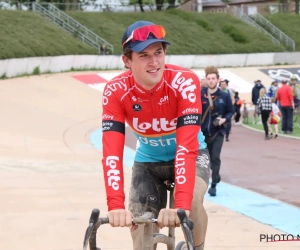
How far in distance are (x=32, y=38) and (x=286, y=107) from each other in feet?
60.3

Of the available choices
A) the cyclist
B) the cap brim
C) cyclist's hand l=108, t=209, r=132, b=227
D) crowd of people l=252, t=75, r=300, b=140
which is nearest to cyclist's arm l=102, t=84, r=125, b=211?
the cyclist

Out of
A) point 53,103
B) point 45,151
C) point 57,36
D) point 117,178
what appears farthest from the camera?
point 57,36

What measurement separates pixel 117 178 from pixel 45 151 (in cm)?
1229

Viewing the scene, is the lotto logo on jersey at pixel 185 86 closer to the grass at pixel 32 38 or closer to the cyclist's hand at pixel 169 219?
the cyclist's hand at pixel 169 219

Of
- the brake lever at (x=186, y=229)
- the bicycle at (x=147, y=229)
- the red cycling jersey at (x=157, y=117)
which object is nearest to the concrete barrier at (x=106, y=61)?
the red cycling jersey at (x=157, y=117)

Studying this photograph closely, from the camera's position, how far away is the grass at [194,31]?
45781 millimetres

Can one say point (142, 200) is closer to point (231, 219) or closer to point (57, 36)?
point (231, 219)

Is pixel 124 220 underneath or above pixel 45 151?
above

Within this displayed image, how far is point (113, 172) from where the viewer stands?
418 cm

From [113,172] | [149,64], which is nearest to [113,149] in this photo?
[113,172]

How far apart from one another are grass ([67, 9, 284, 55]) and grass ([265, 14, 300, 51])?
334 cm

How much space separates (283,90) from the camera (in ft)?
74.6

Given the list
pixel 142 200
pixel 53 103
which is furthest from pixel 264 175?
pixel 53 103

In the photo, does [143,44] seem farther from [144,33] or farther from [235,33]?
[235,33]
